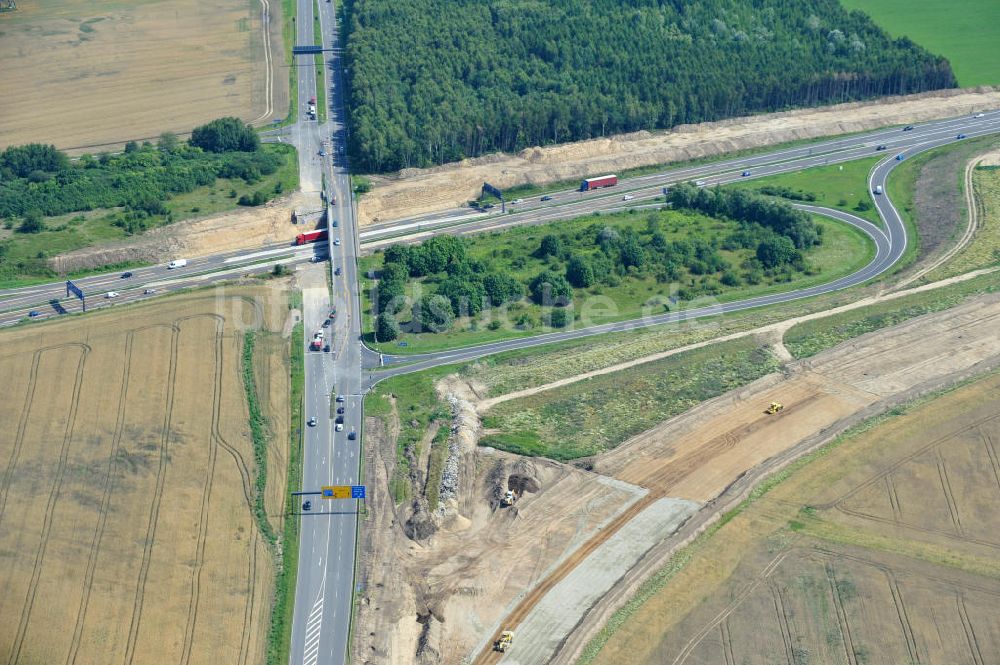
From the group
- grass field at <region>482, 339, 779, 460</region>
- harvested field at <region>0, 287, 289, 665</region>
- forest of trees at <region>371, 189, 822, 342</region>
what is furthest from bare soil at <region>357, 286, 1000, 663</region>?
forest of trees at <region>371, 189, 822, 342</region>

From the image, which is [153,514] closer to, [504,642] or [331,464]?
[331,464]

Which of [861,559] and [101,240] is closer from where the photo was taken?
[861,559]

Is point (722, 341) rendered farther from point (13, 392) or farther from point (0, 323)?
point (0, 323)

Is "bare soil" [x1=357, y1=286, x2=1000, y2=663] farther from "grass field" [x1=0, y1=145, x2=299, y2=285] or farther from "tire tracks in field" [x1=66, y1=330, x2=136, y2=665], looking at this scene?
"grass field" [x1=0, y1=145, x2=299, y2=285]

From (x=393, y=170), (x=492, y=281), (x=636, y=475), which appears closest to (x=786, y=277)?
(x=492, y=281)

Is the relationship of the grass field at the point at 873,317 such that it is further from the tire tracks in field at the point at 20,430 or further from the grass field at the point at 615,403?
the tire tracks in field at the point at 20,430

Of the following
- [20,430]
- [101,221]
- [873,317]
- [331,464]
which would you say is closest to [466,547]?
[331,464]
